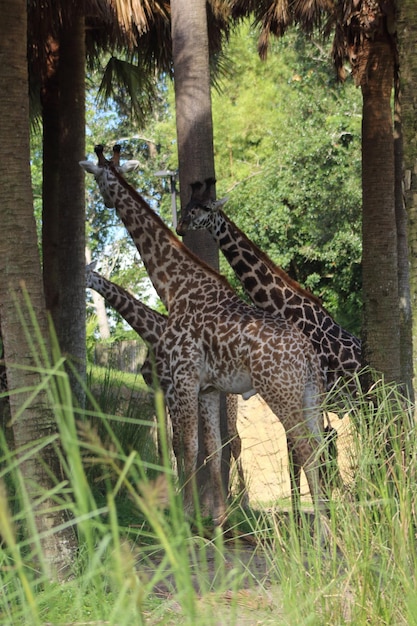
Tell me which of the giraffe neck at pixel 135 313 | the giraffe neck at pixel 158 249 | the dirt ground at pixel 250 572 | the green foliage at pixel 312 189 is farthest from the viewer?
the green foliage at pixel 312 189

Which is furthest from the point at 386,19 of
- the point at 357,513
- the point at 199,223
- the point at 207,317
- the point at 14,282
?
the point at 357,513

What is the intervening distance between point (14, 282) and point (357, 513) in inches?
91.5

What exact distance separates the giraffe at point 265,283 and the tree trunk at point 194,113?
→ 2.61 ft

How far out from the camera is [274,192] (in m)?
23.4

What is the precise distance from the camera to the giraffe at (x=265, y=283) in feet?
24.9

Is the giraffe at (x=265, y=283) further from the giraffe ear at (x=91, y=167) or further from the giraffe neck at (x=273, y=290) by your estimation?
the giraffe ear at (x=91, y=167)

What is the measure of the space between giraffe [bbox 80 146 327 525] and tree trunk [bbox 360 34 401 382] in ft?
5.01

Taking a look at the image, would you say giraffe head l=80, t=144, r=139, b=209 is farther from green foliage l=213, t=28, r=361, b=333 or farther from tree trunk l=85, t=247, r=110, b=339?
tree trunk l=85, t=247, r=110, b=339

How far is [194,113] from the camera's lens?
8742 mm

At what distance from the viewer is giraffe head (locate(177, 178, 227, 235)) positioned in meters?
7.57

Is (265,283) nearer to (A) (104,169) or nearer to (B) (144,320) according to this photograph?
(B) (144,320)

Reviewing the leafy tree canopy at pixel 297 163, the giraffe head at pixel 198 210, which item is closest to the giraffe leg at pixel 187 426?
the giraffe head at pixel 198 210

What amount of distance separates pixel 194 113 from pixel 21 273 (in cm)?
374

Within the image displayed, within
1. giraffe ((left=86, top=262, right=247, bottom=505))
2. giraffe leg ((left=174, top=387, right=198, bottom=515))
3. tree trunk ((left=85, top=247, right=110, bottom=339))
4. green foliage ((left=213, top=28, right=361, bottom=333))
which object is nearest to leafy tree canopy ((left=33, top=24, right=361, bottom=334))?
green foliage ((left=213, top=28, right=361, bottom=333))
